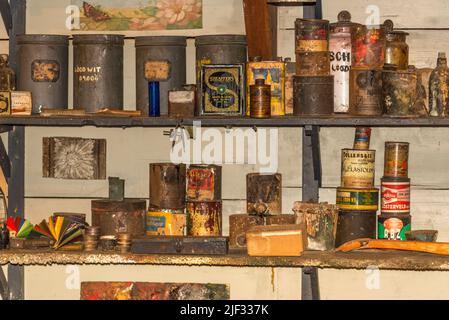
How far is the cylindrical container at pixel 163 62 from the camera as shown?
3598mm

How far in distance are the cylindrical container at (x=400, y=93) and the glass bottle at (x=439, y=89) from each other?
74 mm

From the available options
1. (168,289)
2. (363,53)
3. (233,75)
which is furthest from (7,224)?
(363,53)

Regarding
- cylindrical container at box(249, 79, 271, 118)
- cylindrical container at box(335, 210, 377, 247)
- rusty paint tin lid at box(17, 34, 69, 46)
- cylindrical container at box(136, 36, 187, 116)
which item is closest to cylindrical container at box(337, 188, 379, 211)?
cylindrical container at box(335, 210, 377, 247)

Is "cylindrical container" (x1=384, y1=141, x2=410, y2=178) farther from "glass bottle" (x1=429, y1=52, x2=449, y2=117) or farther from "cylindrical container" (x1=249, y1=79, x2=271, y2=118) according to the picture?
"cylindrical container" (x1=249, y1=79, x2=271, y2=118)

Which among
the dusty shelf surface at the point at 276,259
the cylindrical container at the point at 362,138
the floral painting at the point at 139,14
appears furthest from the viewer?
the floral painting at the point at 139,14

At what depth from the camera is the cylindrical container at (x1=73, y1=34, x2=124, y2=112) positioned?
3611mm

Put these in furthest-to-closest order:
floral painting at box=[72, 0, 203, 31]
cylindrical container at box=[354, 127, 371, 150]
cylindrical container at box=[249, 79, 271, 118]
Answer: floral painting at box=[72, 0, 203, 31], cylindrical container at box=[354, 127, 371, 150], cylindrical container at box=[249, 79, 271, 118]

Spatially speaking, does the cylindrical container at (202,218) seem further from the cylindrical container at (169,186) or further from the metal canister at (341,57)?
the metal canister at (341,57)

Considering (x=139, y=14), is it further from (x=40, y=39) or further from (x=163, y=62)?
(x=40, y=39)

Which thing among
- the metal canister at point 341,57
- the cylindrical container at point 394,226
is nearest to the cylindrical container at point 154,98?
the metal canister at point 341,57

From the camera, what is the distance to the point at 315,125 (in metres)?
3.49

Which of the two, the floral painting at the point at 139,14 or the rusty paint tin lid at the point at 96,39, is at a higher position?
the floral painting at the point at 139,14

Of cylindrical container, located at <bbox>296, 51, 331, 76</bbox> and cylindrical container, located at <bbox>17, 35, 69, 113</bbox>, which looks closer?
cylindrical container, located at <bbox>296, 51, 331, 76</bbox>

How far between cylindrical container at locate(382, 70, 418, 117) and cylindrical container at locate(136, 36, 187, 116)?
2.38 ft
